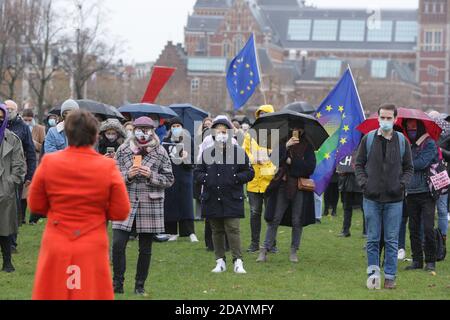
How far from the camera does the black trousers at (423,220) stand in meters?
12.5

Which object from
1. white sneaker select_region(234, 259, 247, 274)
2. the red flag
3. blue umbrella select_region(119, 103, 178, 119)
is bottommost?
white sneaker select_region(234, 259, 247, 274)

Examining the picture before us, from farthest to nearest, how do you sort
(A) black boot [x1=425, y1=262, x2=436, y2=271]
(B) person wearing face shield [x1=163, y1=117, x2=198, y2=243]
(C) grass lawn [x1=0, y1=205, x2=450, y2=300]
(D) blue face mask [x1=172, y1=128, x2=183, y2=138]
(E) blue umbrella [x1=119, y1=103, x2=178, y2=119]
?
(E) blue umbrella [x1=119, y1=103, x2=178, y2=119]
(B) person wearing face shield [x1=163, y1=117, x2=198, y2=243]
(D) blue face mask [x1=172, y1=128, x2=183, y2=138]
(A) black boot [x1=425, y1=262, x2=436, y2=271]
(C) grass lawn [x1=0, y1=205, x2=450, y2=300]

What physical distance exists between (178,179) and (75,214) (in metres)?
7.57

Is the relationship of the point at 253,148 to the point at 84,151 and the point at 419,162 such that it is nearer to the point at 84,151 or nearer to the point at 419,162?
the point at 419,162

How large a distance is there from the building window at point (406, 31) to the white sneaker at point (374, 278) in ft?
463

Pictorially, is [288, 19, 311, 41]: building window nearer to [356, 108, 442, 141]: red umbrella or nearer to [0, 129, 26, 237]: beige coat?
[356, 108, 442, 141]: red umbrella

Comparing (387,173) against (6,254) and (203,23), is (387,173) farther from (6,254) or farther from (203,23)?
(203,23)

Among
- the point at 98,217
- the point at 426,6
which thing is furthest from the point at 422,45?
the point at 98,217

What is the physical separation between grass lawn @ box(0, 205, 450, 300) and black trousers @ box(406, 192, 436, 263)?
1.04ft

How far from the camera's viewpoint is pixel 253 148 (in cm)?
1388

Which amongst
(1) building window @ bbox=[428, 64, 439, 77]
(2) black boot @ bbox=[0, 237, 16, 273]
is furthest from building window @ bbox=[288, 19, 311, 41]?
(2) black boot @ bbox=[0, 237, 16, 273]

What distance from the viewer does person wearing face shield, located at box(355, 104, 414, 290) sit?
1083 cm

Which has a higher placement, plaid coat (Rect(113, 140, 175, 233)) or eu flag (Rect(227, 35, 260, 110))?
eu flag (Rect(227, 35, 260, 110))

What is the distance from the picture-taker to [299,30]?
152 meters
